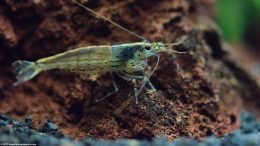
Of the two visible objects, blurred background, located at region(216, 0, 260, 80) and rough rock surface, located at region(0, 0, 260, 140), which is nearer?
rough rock surface, located at region(0, 0, 260, 140)

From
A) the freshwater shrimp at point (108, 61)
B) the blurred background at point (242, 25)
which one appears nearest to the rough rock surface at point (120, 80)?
the freshwater shrimp at point (108, 61)

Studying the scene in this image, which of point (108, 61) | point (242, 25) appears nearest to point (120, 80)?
point (108, 61)

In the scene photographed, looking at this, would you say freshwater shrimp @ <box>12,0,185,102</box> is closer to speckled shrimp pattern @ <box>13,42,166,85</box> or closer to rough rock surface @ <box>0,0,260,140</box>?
speckled shrimp pattern @ <box>13,42,166,85</box>

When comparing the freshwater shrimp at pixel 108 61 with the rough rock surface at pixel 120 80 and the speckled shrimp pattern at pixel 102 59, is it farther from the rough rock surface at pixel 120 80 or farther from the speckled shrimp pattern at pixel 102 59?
the rough rock surface at pixel 120 80

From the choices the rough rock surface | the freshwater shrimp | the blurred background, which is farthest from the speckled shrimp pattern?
the blurred background

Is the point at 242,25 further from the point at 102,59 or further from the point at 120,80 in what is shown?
the point at 102,59

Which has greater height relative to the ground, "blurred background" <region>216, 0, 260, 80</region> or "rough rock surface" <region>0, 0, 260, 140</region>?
"blurred background" <region>216, 0, 260, 80</region>
